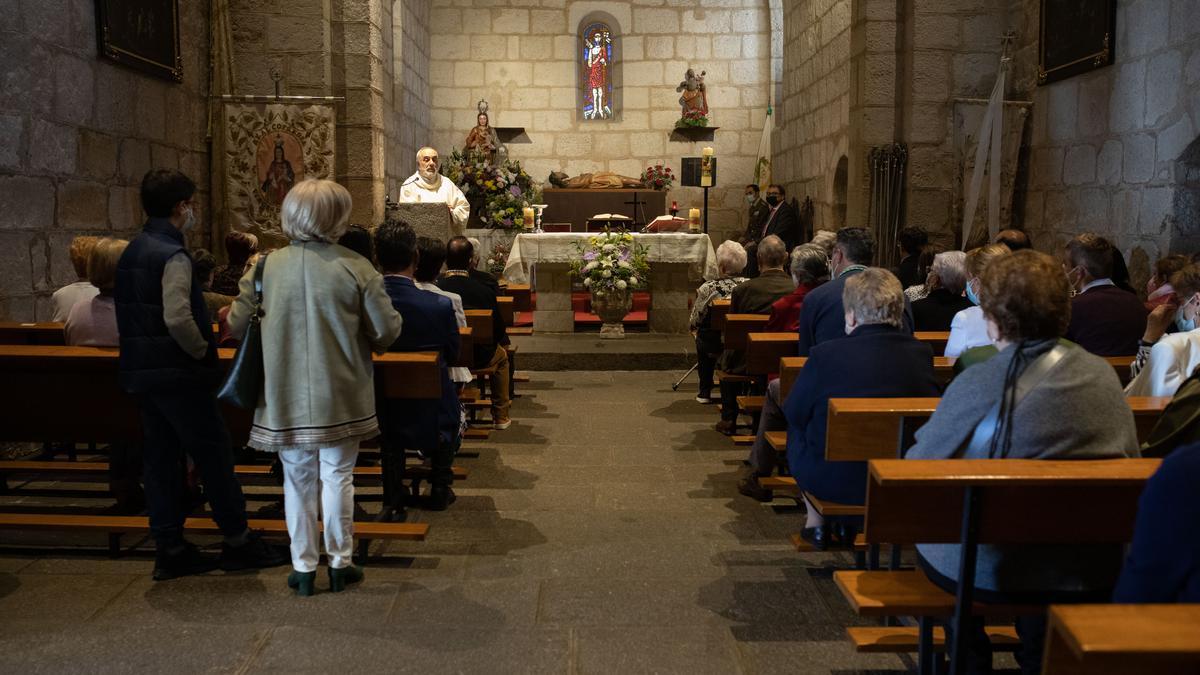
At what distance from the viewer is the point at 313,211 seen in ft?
11.2

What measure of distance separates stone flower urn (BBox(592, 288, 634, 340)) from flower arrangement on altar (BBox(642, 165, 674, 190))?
4827 millimetres

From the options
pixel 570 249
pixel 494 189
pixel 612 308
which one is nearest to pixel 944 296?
pixel 612 308

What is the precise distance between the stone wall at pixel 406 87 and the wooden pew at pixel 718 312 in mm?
5123

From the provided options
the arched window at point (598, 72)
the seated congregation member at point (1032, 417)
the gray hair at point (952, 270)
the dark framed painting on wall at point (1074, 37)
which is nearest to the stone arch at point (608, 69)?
the arched window at point (598, 72)

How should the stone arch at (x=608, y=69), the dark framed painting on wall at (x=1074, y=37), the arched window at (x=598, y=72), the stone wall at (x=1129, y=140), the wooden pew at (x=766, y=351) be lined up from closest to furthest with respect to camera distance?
1. the wooden pew at (x=766, y=351)
2. the stone wall at (x=1129, y=140)
3. the dark framed painting on wall at (x=1074, y=37)
4. the stone arch at (x=608, y=69)
5. the arched window at (x=598, y=72)

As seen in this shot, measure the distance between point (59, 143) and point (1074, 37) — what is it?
6889mm

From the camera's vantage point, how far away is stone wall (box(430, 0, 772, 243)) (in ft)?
48.6

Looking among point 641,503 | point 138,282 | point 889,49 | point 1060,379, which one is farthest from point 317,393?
point 889,49

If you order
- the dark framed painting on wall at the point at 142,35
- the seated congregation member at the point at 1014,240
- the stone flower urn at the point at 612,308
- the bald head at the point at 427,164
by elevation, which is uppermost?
the dark framed painting on wall at the point at 142,35

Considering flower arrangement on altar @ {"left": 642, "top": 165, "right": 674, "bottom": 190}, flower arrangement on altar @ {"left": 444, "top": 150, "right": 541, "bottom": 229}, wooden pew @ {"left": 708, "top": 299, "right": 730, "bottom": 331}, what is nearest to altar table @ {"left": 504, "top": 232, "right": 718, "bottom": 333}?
flower arrangement on altar @ {"left": 444, "top": 150, "right": 541, "bottom": 229}

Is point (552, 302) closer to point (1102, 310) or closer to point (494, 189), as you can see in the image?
point (494, 189)

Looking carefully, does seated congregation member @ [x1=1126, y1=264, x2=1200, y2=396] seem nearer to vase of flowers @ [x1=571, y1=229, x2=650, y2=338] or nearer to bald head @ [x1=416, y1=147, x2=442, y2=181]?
vase of flowers @ [x1=571, y1=229, x2=650, y2=338]

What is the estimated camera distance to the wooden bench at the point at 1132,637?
145 cm

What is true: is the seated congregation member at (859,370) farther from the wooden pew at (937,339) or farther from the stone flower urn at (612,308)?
the stone flower urn at (612,308)
